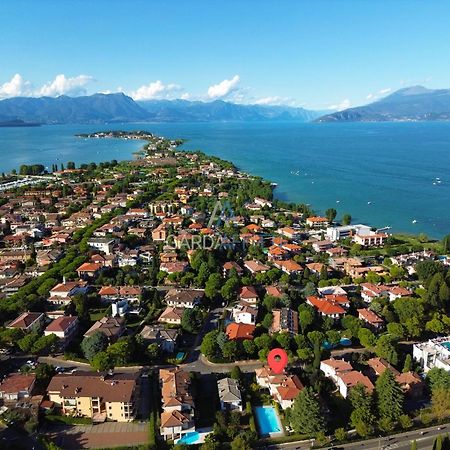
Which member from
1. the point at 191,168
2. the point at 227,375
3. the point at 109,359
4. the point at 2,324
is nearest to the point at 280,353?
the point at 227,375

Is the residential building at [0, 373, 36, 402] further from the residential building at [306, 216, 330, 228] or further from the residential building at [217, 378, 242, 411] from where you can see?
the residential building at [306, 216, 330, 228]

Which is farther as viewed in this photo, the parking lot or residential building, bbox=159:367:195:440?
residential building, bbox=159:367:195:440

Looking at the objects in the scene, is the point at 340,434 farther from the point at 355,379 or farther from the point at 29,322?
the point at 29,322

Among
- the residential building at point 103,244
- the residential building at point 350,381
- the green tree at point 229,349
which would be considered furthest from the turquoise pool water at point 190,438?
the residential building at point 103,244

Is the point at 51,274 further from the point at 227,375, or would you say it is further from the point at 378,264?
the point at 378,264

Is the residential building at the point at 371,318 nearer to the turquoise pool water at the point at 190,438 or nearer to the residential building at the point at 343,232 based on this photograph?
the turquoise pool water at the point at 190,438

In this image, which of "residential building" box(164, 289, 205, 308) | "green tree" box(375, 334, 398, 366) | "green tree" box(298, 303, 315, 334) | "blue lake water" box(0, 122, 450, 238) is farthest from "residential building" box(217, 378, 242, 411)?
"blue lake water" box(0, 122, 450, 238)
